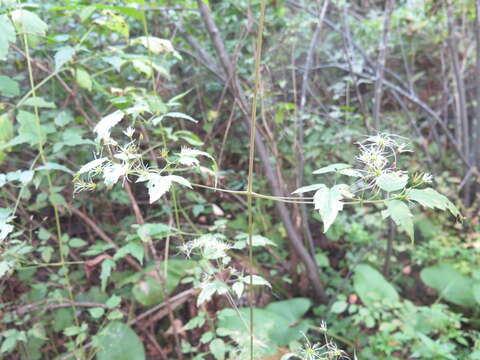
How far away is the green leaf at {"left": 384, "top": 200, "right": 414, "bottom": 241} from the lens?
0.58m

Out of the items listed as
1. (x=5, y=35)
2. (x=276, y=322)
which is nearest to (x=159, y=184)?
(x=5, y=35)

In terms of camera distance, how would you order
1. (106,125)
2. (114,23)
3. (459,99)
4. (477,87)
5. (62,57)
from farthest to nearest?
1. (459,99)
2. (477,87)
3. (114,23)
4. (62,57)
5. (106,125)

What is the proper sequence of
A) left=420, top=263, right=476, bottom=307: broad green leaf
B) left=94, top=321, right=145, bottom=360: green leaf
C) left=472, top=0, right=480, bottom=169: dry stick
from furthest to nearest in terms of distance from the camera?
left=472, top=0, right=480, bottom=169: dry stick < left=420, top=263, right=476, bottom=307: broad green leaf < left=94, top=321, right=145, bottom=360: green leaf

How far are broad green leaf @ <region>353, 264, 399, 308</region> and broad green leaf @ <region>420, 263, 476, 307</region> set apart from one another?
283mm

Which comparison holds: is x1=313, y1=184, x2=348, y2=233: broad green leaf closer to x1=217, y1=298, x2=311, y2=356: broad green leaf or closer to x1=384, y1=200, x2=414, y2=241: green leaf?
x1=384, y1=200, x2=414, y2=241: green leaf

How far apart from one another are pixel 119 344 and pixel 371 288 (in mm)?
1118

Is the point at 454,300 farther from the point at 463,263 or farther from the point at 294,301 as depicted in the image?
the point at 294,301

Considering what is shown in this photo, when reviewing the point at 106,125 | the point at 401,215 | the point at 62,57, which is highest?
the point at 62,57

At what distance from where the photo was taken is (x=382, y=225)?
6.82 ft

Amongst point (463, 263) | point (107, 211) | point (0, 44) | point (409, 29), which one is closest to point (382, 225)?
point (463, 263)

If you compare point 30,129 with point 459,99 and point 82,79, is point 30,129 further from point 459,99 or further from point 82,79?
point 459,99

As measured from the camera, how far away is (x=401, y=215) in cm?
59

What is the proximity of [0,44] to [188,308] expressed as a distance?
127 centimetres

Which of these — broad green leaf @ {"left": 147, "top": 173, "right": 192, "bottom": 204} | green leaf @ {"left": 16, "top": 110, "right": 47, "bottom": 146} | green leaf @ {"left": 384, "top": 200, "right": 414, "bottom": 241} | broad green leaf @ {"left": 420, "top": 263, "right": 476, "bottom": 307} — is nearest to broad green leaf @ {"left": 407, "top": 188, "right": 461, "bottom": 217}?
green leaf @ {"left": 384, "top": 200, "right": 414, "bottom": 241}
